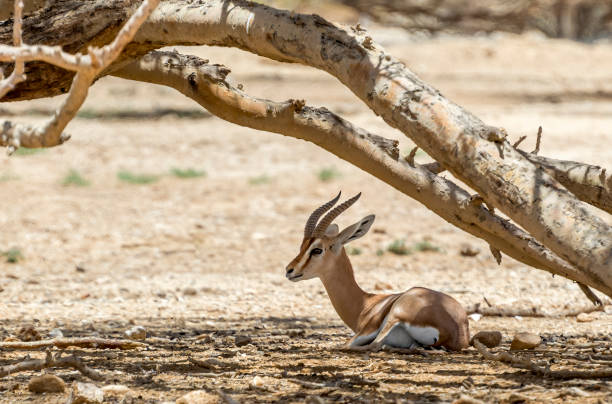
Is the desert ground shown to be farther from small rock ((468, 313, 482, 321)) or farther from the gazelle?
the gazelle

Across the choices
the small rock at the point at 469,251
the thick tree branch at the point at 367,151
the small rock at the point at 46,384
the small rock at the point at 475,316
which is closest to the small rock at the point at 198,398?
the small rock at the point at 46,384

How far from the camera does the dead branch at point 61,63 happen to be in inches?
129

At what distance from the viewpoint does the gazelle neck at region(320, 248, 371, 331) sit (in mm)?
6211

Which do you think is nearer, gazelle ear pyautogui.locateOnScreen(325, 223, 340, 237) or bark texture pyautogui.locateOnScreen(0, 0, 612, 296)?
bark texture pyautogui.locateOnScreen(0, 0, 612, 296)

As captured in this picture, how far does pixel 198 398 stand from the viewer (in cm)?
400

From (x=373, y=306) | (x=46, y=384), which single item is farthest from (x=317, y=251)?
(x=46, y=384)

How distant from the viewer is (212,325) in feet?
22.4

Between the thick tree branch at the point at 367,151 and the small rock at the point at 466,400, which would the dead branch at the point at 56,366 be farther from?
the small rock at the point at 466,400

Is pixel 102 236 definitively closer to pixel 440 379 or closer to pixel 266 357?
pixel 266 357

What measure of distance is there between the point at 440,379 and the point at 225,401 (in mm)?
1078

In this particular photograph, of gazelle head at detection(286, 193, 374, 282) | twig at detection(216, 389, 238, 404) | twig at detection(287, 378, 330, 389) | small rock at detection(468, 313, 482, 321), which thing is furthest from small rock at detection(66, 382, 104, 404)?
small rock at detection(468, 313, 482, 321)

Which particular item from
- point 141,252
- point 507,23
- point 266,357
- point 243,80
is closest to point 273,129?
point 266,357

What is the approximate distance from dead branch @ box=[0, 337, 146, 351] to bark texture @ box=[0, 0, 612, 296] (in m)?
1.28

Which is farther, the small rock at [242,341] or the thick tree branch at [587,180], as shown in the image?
the small rock at [242,341]
